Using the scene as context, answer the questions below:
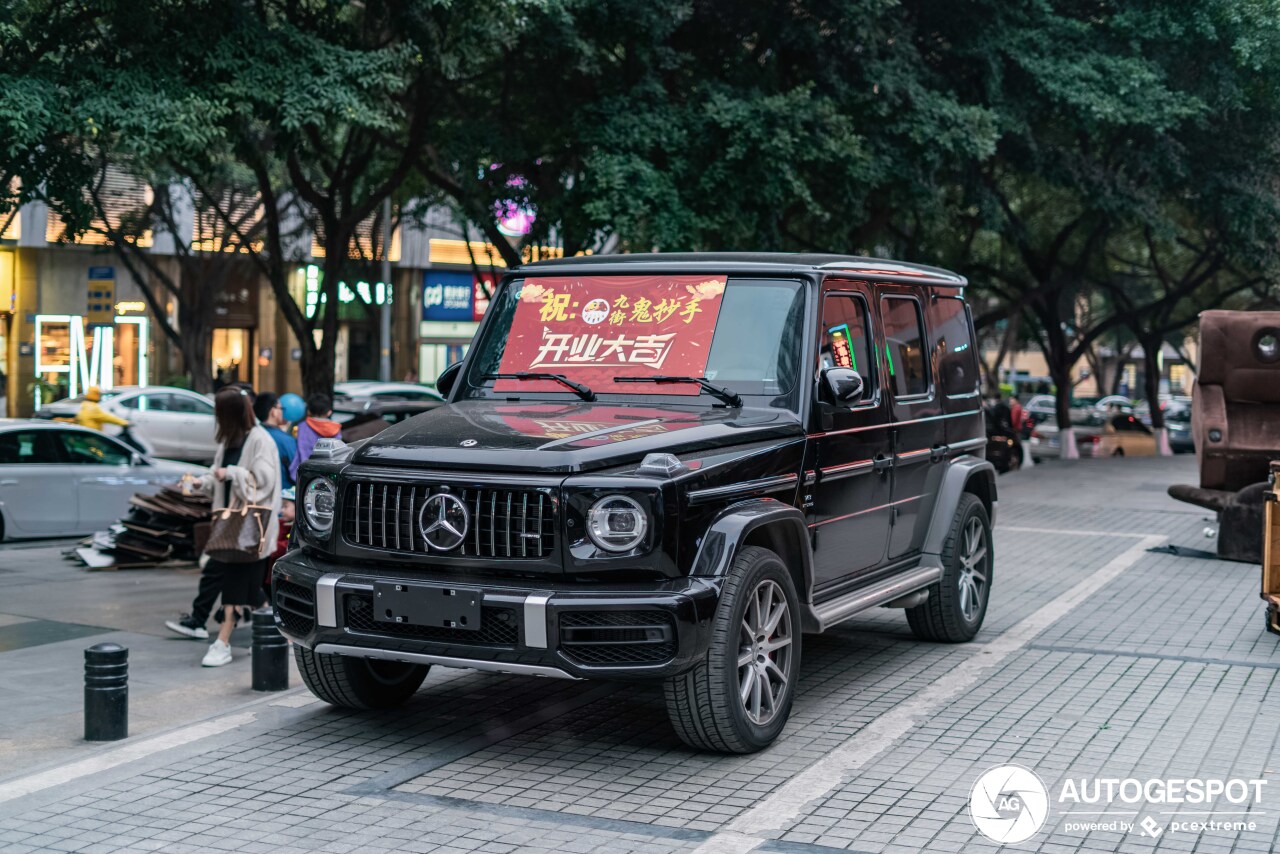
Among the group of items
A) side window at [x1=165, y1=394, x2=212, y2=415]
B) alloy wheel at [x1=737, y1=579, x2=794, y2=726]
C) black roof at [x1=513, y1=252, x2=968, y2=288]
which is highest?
black roof at [x1=513, y1=252, x2=968, y2=288]

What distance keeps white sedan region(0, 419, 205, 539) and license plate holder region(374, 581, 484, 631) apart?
9.01 meters

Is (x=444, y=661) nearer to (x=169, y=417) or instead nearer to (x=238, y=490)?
(x=238, y=490)

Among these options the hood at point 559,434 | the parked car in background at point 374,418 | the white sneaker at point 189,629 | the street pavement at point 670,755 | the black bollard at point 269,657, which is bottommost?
the white sneaker at point 189,629

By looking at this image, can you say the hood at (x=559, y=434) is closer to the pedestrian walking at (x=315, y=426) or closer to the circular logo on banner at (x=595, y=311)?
the circular logo on banner at (x=595, y=311)

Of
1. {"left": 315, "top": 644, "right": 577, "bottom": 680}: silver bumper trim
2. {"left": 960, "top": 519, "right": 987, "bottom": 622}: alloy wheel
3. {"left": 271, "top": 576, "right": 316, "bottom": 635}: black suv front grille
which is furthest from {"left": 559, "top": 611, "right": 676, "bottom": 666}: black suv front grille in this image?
{"left": 960, "top": 519, "right": 987, "bottom": 622}: alloy wheel

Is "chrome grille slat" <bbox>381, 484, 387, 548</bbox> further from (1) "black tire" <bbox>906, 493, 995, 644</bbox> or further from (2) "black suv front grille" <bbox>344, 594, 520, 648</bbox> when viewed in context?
(1) "black tire" <bbox>906, 493, 995, 644</bbox>

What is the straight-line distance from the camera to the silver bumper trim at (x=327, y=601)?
20.0 ft

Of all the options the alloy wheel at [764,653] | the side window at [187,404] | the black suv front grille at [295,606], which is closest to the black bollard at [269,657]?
the black suv front grille at [295,606]

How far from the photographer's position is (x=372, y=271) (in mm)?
29969

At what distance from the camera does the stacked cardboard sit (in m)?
13.0

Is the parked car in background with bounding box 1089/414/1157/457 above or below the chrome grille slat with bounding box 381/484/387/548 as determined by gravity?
below

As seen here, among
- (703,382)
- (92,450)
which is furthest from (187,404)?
(703,382)

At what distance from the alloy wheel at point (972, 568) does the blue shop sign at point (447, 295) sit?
36125 millimetres

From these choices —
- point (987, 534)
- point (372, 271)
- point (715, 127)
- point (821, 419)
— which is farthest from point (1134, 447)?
point (821, 419)
